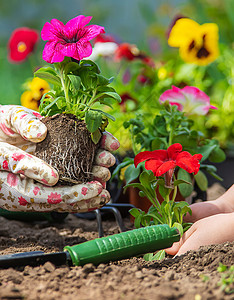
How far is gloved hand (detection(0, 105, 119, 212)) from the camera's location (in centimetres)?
112

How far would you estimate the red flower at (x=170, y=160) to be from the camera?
3.77 ft

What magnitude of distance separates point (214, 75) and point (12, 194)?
6.51ft

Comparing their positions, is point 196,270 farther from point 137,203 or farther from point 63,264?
point 137,203

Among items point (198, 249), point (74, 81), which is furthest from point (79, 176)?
point (198, 249)

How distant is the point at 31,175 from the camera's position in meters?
1.12

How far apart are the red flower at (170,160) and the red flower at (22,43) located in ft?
3.71

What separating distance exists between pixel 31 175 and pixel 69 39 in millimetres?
412

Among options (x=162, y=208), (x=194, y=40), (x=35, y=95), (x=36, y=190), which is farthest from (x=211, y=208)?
(x=194, y=40)

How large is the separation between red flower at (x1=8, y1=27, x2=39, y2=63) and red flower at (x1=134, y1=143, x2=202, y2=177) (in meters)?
1.13

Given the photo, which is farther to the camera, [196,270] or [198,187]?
[198,187]

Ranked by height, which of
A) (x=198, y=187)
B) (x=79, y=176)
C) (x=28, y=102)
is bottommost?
(x=198, y=187)

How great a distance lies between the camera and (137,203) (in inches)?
64.5

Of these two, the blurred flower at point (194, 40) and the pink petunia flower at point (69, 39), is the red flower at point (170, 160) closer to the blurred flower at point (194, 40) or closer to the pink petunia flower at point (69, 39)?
the pink petunia flower at point (69, 39)

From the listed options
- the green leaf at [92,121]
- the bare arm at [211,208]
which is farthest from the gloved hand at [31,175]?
the bare arm at [211,208]
